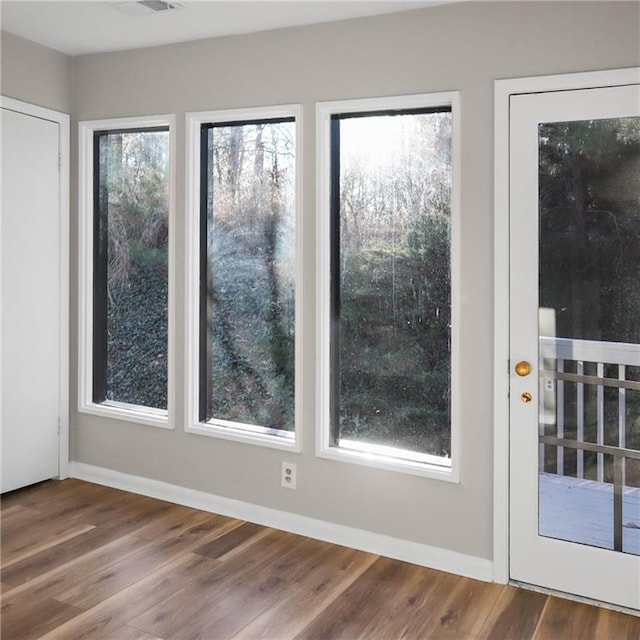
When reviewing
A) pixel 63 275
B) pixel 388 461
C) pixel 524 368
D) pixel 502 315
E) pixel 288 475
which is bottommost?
pixel 288 475

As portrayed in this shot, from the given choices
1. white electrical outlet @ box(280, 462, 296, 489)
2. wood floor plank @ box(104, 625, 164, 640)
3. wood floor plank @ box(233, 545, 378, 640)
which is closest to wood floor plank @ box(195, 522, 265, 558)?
white electrical outlet @ box(280, 462, 296, 489)

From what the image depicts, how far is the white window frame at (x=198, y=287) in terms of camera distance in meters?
3.28

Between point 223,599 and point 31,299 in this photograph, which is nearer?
point 223,599

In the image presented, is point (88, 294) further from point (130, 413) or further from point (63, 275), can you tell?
point (130, 413)

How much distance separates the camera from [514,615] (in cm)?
255

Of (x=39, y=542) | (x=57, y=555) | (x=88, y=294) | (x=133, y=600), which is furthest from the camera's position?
(x=88, y=294)

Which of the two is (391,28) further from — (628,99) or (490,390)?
(490,390)

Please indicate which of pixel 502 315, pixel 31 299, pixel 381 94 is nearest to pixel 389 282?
pixel 502 315

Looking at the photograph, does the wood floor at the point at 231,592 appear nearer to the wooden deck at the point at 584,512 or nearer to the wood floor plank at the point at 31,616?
the wood floor plank at the point at 31,616

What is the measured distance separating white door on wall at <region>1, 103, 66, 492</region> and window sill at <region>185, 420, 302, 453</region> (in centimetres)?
97

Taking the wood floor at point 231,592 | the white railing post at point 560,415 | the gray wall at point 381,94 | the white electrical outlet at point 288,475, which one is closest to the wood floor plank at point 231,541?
the wood floor at point 231,592

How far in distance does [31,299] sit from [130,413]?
88cm

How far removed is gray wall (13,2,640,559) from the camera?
8.87ft

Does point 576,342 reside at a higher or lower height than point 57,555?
higher
